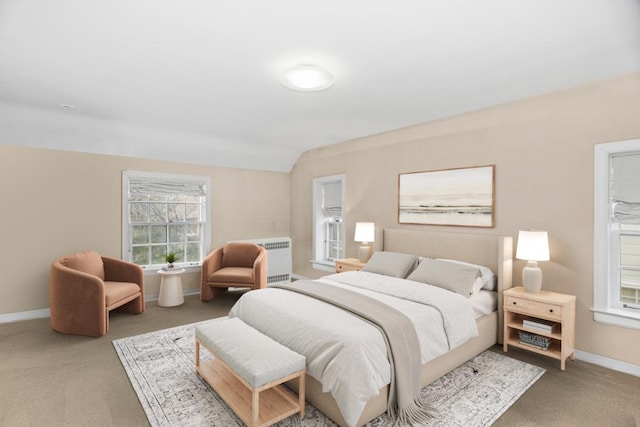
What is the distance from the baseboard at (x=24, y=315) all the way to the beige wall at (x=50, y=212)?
0.16ft

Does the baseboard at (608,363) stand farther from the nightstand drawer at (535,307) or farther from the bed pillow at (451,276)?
the bed pillow at (451,276)

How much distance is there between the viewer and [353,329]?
7.30 ft

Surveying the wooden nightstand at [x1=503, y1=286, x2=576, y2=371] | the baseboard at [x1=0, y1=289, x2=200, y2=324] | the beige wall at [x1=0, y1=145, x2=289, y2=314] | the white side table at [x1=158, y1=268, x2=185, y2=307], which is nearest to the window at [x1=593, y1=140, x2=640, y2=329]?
the wooden nightstand at [x1=503, y1=286, x2=576, y2=371]

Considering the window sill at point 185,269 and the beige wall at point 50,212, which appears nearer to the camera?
the beige wall at point 50,212

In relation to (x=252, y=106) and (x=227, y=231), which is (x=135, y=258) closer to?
(x=227, y=231)

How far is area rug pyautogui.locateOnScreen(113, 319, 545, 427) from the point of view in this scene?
2162mm

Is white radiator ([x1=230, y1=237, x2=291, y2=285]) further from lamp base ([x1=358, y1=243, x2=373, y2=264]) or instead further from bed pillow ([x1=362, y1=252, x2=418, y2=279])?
bed pillow ([x1=362, y1=252, x2=418, y2=279])

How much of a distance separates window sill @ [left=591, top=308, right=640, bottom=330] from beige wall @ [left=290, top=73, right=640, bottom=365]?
0.19 feet

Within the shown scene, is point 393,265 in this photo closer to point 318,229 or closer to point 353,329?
point 353,329

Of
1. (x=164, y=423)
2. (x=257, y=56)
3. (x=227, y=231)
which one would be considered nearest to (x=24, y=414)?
(x=164, y=423)

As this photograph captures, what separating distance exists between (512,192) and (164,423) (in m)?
3.77

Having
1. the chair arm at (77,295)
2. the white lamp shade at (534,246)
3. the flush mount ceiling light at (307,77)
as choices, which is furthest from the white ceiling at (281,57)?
the chair arm at (77,295)

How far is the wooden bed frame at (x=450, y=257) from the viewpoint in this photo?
216cm

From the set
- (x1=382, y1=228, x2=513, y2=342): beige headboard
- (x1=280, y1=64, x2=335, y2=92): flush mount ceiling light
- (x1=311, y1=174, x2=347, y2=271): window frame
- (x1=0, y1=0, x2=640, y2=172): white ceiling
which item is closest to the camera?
(x1=0, y1=0, x2=640, y2=172): white ceiling
